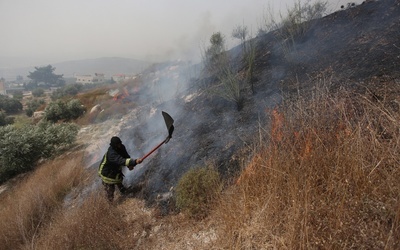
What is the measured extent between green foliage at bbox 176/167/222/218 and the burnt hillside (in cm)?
46

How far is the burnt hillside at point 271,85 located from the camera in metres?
4.66

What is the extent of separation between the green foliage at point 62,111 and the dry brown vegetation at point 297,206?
1352cm

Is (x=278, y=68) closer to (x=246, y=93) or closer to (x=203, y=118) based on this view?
(x=246, y=93)

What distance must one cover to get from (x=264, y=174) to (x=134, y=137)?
628cm

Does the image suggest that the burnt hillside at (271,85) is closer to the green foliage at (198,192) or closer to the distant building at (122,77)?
the green foliage at (198,192)

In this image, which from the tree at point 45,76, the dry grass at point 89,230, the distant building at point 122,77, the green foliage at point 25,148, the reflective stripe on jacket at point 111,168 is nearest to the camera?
the dry grass at point 89,230

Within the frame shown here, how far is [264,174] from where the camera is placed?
2732 millimetres

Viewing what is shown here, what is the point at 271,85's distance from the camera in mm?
6586

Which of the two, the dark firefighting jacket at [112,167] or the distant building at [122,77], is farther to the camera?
the distant building at [122,77]

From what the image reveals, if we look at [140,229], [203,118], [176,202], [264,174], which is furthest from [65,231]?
[203,118]

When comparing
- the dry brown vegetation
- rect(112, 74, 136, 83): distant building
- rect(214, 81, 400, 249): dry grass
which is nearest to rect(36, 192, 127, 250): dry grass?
the dry brown vegetation

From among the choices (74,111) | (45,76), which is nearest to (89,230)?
(74,111)

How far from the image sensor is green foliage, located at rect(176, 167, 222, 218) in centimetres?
341

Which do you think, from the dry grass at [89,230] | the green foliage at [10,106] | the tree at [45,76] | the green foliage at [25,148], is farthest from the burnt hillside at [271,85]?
the tree at [45,76]
